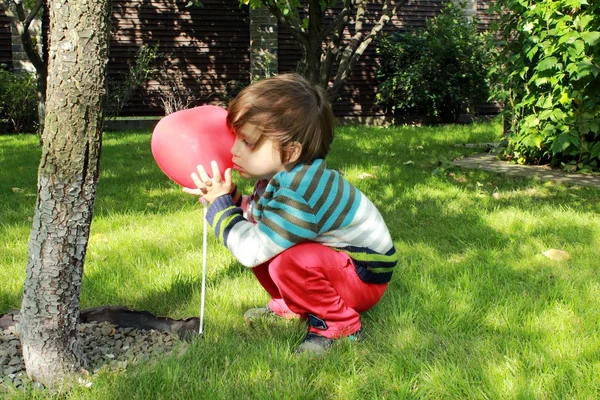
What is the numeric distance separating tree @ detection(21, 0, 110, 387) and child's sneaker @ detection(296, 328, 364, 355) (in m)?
0.77

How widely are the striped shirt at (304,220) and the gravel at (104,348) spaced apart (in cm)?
46

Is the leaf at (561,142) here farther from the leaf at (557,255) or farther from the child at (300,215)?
the child at (300,215)

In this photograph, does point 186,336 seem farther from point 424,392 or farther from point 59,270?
point 424,392

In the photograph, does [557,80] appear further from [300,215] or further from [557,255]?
[300,215]

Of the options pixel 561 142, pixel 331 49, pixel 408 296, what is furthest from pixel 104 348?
pixel 331 49

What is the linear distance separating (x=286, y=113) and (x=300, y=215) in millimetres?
362

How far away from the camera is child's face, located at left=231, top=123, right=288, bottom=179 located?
87.5 inches

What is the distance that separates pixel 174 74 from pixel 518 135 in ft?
26.1

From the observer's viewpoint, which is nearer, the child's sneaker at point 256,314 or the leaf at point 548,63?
the child's sneaker at point 256,314

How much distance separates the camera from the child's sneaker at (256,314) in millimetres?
2522

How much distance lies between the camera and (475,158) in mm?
6707

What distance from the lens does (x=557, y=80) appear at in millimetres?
5453

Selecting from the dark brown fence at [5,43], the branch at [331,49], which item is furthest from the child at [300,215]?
the dark brown fence at [5,43]

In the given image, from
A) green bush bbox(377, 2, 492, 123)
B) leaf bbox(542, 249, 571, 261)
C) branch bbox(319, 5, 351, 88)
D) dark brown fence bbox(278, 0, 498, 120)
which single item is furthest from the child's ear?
dark brown fence bbox(278, 0, 498, 120)
